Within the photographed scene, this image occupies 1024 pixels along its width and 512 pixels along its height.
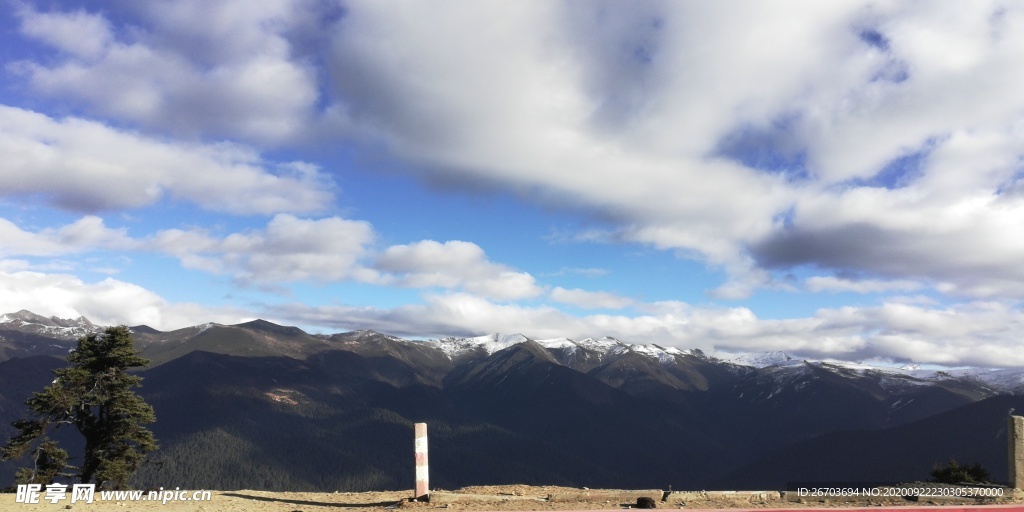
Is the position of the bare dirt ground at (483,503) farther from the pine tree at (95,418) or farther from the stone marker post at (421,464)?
the pine tree at (95,418)

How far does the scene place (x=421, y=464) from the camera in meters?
18.2

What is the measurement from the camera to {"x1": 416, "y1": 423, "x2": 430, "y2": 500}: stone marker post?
1777 centimetres

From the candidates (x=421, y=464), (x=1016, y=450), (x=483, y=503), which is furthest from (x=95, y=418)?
(x=1016, y=450)

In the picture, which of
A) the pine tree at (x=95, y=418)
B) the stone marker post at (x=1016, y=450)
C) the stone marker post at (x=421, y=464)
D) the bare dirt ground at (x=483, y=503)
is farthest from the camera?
the pine tree at (x=95, y=418)

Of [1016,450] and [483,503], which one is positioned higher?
[1016,450]

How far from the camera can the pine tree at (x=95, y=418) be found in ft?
84.5

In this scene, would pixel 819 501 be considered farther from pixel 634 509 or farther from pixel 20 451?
pixel 20 451

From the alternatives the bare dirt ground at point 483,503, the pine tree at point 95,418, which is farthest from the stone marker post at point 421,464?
the pine tree at point 95,418

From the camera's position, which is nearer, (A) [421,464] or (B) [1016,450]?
(A) [421,464]

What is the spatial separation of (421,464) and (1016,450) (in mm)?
19479

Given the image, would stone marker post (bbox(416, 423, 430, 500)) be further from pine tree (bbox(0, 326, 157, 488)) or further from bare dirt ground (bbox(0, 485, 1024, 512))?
pine tree (bbox(0, 326, 157, 488))

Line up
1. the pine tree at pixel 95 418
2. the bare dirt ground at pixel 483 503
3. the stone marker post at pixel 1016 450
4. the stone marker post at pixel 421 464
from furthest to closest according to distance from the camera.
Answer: the pine tree at pixel 95 418 → the stone marker post at pixel 1016 450 → the stone marker post at pixel 421 464 → the bare dirt ground at pixel 483 503

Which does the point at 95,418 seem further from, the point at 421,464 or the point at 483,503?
the point at 483,503

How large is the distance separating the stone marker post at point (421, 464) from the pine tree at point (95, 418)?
17.3 meters
